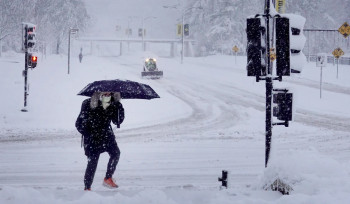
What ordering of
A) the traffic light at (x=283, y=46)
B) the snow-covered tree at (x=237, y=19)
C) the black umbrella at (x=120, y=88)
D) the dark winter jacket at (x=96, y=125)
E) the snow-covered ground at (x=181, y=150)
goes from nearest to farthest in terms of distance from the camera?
1. the snow-covered ground at (x=181, y=150)
2. the dark winter jacket at (x=96, y=125)
3. the traffic light at (x=283, y=46)
4. the black umbrella at (x=120, y=88)
5. the snow-covered tree at (x=237, y=19)

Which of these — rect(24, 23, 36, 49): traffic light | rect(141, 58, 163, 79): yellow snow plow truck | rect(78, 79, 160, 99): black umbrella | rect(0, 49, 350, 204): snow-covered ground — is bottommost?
rect(0, 49, 350, 204): snow-covered ground

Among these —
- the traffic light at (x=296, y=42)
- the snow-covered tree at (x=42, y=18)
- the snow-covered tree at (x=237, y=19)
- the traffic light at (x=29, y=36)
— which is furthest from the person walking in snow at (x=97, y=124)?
the snow-covered tree at (x=237, y=19)

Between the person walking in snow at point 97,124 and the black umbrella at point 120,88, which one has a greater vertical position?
the black umbrella at point 120,88

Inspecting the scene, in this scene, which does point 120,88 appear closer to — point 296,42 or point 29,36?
point 296,42

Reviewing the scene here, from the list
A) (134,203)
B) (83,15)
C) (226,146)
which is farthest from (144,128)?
(83,15)

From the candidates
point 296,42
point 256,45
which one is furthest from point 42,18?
point 296,42

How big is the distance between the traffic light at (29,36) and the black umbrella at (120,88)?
1022 centimetres

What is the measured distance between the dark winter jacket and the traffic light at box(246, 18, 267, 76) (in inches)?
94.6

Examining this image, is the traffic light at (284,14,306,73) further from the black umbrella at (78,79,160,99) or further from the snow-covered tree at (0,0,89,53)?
the snow-covered tree at (0,0,89,53)

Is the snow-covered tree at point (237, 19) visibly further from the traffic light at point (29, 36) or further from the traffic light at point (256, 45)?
the traffic light at point (256, 45)

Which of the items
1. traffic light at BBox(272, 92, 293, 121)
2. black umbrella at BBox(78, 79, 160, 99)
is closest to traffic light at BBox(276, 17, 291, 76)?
traffic light at BBox(272, 92, 293, 121)

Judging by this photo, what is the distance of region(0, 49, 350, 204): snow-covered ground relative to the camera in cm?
614

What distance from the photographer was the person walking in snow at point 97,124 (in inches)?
266

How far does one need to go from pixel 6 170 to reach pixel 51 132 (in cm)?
550
